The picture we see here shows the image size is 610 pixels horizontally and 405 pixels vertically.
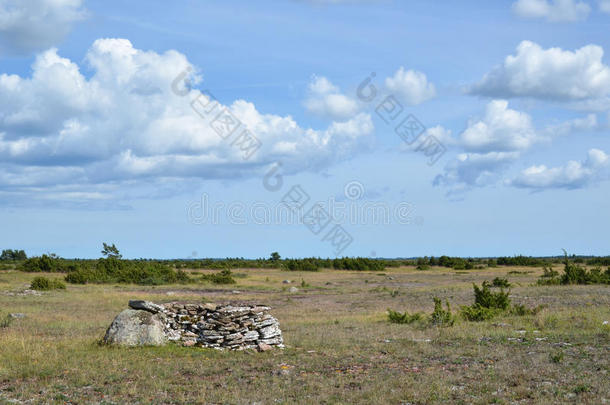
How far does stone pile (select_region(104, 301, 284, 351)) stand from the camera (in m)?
16.1

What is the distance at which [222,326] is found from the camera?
53.8 ft

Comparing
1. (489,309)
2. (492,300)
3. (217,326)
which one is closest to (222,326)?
(217,326)

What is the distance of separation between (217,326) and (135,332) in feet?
7.72

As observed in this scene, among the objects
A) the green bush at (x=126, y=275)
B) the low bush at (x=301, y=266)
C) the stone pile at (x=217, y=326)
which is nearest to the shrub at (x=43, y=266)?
the green bush at (x=126, y=275)

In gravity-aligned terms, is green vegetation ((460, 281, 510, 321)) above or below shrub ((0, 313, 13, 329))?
above

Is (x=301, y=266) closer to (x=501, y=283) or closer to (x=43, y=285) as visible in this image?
(x=501, y=283)

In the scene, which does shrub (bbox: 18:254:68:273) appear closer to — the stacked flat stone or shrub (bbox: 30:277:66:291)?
shrub (bbox: 30:277:66:291)

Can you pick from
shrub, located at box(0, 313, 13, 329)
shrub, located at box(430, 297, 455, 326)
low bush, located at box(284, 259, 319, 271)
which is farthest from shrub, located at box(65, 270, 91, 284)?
shrub, located at box(430, 297, 455, 326)

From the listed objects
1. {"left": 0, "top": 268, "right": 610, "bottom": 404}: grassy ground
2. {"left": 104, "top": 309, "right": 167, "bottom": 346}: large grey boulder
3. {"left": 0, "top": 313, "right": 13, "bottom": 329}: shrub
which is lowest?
{"left": 0, "top": 313, "right": 13, "bottom": 329}: shrub

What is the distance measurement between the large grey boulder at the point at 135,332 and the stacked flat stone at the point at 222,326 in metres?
0.53

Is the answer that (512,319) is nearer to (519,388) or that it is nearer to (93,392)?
(519,388)

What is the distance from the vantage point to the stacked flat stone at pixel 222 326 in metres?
16.1

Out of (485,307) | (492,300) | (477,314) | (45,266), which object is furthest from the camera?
(45,266)

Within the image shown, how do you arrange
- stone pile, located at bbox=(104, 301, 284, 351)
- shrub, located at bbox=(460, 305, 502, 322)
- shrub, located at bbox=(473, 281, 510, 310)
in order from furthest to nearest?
shrub, located at bbox=(473, 281, 510, 310)
shrub, located at bbox=(460, 305, 502, 322)
stone pile, located at bbox=(104, 301, 284, 351)
